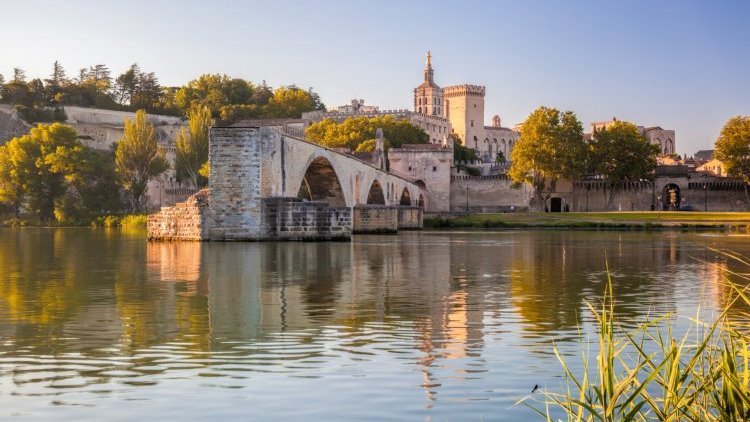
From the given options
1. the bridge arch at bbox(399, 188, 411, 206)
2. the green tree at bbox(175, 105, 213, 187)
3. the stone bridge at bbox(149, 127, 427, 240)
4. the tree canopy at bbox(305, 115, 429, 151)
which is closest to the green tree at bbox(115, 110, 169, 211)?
the green tree at bbox(175, 105, 213, 187)

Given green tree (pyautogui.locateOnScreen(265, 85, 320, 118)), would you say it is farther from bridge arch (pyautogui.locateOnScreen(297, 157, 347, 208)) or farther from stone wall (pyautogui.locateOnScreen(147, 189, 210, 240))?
stone wall (pyautogui.locateOnScreen(147, 189, 210, 240))

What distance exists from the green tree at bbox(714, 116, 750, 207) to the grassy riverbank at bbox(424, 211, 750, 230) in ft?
A: 51.0

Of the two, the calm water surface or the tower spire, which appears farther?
the tower spire

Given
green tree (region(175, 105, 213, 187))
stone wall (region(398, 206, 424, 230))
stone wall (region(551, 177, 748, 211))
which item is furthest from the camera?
stone wall (region(551, 177, 748, 211))

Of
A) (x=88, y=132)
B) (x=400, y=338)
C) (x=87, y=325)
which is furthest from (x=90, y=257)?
(x=88, y=132)

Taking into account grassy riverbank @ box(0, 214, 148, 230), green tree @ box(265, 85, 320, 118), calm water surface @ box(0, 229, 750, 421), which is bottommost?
calm water surface @ box(0, 229, 750, 421)

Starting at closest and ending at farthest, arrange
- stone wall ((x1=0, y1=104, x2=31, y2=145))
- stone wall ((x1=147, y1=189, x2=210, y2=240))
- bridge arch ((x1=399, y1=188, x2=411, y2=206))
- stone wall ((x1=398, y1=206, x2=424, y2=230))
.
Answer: stone wall ((x1=147, y1=189, x2=210, y2=240)), stone wall ((x1=398, y1=206, x2=424, y2=230)), bridge arch ((x1=399, y1=188, x2=411, y2=206)), stone wall ((x1=0, y1=104, x2=31, y2=145))

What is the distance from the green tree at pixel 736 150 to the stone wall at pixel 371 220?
4251cm

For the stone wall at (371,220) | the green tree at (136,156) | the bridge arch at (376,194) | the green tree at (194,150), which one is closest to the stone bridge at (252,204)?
the stone wall at (371,220)

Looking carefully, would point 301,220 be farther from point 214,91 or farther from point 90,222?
point 214,91

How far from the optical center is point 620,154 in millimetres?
90125

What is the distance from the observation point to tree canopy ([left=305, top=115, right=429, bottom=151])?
314 feet

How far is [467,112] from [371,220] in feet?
312

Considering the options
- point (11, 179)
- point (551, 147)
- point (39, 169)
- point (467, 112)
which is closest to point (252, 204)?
point (39, 169)
